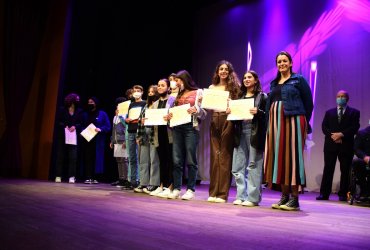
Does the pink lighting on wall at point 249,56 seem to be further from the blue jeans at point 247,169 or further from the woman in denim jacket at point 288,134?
the woman in denim jacket at point 288,134

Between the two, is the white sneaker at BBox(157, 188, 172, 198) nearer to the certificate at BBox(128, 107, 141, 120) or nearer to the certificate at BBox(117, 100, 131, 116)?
the certificate at BBox(128, 107, 141, 120)

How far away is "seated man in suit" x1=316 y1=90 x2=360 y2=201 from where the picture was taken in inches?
215

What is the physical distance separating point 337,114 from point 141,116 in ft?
9.17

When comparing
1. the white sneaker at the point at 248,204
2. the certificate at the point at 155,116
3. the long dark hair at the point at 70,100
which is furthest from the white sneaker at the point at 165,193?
the long dark hair at the point at 70,100

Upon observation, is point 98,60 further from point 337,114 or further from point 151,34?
point 337,114

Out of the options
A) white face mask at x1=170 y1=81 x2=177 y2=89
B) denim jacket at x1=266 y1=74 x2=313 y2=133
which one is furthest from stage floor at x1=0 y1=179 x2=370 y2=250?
white face mask at x1=170 y1=81 x2=177 y2=89

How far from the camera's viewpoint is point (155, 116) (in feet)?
14.8

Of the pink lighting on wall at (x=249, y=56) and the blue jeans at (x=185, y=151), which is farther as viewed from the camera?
the pink lighting on wall at (x=249, y=56)

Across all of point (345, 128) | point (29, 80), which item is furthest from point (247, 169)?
point (29, 80)

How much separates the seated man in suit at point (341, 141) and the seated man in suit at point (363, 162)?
0.61 metres

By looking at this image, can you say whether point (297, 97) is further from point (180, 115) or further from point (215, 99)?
point (180, 115)

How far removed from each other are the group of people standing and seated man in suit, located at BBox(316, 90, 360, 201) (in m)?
0.23

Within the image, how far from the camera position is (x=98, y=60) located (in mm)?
7949

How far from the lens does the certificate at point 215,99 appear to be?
12.7 feet
